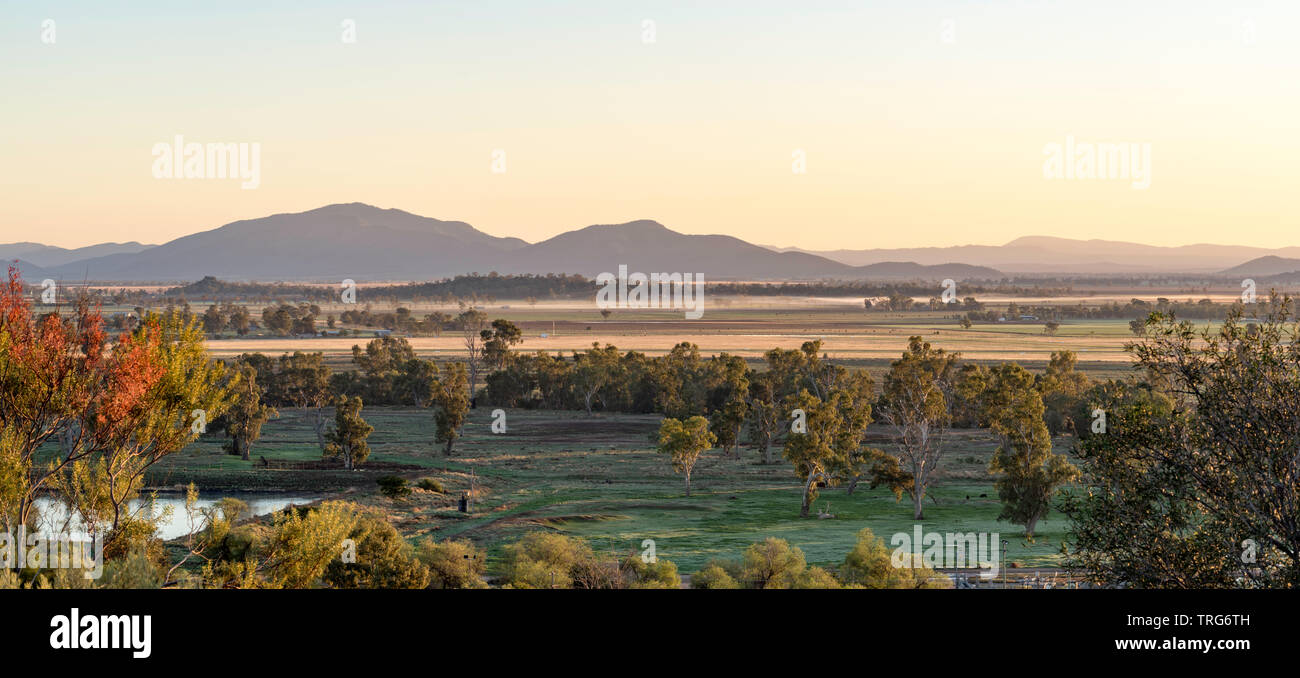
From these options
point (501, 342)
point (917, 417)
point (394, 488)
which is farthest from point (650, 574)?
point (501, 342)

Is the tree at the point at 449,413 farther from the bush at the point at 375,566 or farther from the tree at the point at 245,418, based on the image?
the bush at the point at 375,566

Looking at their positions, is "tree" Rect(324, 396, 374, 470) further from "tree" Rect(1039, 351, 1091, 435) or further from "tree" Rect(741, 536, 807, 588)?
"tree" Rect(1039, 351, 1091, 435)

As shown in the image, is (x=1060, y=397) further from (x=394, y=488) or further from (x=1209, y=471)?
(x=1209, y=471)

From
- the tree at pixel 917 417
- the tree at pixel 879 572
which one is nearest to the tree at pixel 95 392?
the tree at pixel 879 572

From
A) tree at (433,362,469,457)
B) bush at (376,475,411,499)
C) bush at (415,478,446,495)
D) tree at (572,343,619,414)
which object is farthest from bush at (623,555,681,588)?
tree at (572,343,619,414)
